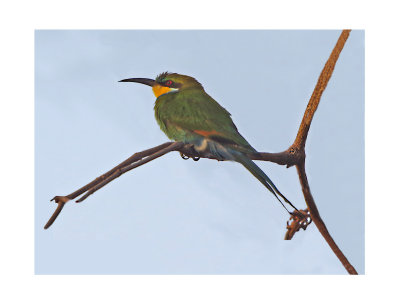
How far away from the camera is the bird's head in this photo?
2.60 metres

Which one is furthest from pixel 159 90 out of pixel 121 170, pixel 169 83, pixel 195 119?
pixel 121 170

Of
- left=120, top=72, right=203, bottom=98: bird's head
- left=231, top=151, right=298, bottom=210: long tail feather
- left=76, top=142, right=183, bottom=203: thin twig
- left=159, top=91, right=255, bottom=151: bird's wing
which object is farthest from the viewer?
left=120, top=72, right=203, bottom=98: bird's head

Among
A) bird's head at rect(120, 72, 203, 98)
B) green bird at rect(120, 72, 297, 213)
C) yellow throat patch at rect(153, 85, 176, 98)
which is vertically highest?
bird's head at rect(120, 72, 203, 98)

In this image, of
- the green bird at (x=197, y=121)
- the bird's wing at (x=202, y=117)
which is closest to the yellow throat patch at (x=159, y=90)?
the green bird at (x=197, y=121)

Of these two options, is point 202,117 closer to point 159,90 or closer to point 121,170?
point 159,90

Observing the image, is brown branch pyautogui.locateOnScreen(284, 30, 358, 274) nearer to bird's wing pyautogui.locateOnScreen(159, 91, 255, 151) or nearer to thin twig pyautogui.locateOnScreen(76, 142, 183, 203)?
bird's wing pyautogui.locateOnScreen(159, 91, 255, 151)

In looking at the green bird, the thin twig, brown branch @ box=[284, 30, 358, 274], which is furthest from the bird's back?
the thin twig

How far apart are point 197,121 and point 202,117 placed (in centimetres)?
3

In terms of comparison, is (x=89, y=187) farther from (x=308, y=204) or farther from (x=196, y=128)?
(x=308, y=204)

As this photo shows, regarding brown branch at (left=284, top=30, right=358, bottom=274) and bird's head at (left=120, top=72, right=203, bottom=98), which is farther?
bird's head at (left=120, top=72, right=203, bottom=98)

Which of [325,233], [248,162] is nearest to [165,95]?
[248,162]

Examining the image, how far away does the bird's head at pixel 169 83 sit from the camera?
8.54ft

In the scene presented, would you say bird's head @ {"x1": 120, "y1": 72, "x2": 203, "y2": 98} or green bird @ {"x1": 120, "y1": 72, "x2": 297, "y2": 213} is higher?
bird's head @ {"x1": 120, "y1": 72, "x2": 203, "y2": 98}

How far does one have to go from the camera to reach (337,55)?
2400 millimetres
